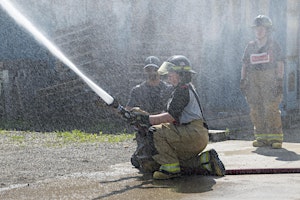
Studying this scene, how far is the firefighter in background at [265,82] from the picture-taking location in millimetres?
8039

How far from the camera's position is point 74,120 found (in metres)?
12.8

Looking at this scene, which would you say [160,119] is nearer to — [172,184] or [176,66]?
[176,66]

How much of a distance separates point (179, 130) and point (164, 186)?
0.69 metres

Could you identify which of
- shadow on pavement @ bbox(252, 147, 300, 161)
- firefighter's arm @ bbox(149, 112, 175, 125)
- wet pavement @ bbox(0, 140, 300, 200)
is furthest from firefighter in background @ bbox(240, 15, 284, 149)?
firefighter's arm @ bbox(149, 112, 175, 125)

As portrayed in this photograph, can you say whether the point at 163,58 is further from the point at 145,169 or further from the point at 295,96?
the point at 145,169

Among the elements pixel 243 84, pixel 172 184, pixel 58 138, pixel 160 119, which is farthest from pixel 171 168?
pixel 58 138

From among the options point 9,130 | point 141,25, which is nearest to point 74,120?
point 9,130

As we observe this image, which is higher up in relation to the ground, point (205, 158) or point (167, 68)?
point (167, 68)

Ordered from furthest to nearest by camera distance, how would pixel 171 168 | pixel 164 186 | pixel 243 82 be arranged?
pixel 243 82, pixel 171 168, pixel 164 186

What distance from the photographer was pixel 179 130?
5840mm

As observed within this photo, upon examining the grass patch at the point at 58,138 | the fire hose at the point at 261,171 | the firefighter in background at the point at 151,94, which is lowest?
the fire hose at the point at 261,171

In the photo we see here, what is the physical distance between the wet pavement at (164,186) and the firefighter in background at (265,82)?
143 centimetres

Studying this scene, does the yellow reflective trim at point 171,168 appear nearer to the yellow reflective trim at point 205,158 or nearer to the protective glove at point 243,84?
the yellow reflective trim at point 205,158

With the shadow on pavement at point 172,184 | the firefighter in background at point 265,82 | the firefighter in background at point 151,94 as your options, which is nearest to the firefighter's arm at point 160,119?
the shadow on pavement at point 172,184
